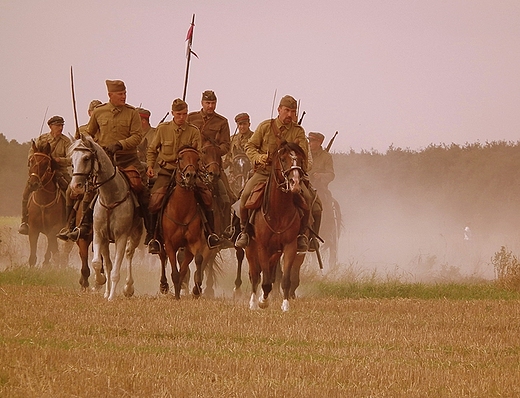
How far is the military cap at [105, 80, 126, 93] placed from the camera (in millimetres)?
17930

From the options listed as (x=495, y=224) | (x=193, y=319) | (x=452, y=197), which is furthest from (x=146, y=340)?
(x=452, y=197)

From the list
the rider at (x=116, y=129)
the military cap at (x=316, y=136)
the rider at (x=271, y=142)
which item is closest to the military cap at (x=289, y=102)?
the rider at (x=271, y=142)

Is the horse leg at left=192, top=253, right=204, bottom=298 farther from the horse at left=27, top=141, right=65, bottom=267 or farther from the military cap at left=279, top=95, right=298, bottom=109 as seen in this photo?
the horse at left=27, top=141, right=65, bottom=267

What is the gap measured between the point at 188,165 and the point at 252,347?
5655mm

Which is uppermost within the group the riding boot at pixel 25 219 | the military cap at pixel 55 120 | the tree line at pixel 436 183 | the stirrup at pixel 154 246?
the tree line at pixel 436 183

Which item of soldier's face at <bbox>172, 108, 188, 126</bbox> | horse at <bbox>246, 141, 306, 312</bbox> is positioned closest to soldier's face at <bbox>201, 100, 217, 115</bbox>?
soldier's face at <bbox>172, 108, 188, 126</bbox>

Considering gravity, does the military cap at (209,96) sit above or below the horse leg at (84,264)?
above

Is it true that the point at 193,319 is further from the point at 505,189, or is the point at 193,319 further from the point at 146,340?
the point at 505,189

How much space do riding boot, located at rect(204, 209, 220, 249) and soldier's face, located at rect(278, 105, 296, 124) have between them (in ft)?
6.64

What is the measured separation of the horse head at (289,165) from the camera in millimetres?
15062

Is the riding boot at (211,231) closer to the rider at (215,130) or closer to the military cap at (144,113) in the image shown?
the rider at (215,130)

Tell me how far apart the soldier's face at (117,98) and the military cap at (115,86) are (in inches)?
1.8

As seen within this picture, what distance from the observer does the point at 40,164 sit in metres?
22.0

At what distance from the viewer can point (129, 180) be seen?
1758 cm
